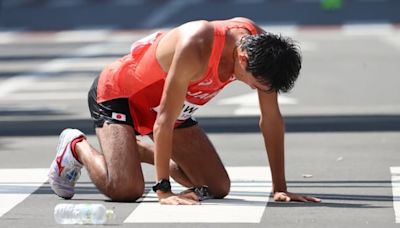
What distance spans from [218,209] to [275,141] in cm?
69

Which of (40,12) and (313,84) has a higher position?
(313,84)

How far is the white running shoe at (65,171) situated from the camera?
10406mm

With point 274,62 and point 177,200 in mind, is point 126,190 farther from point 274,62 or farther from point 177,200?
point 274,62

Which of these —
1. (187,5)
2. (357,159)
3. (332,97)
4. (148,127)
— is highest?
(148,127)

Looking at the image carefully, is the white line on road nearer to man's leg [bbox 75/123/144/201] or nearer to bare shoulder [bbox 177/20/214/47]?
man's leg [bbox 75/123/144/201]

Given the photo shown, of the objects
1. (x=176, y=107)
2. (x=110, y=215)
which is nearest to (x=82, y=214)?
(x=110, y=215)

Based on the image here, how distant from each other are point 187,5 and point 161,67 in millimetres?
27289

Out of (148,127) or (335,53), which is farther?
(335,53)

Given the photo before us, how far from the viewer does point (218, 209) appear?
9688 millimetres

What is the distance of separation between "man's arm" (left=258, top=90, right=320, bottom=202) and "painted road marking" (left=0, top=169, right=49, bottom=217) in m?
1.74

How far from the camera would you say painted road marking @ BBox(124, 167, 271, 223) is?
365 inches

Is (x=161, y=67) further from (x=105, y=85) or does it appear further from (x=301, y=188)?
(x=301, y=188)

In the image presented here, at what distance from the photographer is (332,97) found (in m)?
18.3

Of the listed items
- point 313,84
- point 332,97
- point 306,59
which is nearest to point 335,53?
point 306,59
